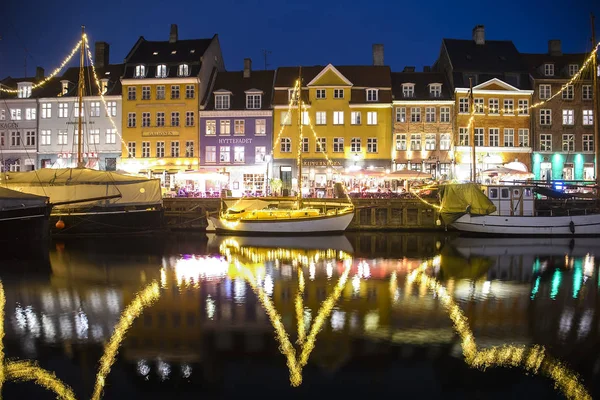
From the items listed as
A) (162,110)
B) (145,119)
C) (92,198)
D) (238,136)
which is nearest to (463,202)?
(92,198)

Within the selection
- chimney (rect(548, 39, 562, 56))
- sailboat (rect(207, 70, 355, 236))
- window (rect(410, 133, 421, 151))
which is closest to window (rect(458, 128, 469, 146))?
window (rect(410, 133, 421, 151))

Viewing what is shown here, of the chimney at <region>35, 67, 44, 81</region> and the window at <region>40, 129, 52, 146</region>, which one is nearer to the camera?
the window at <region>40, 129, 52, 146</region>

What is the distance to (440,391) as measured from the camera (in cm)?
902

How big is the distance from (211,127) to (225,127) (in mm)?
1224

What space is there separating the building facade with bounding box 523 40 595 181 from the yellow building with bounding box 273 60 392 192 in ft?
41.7

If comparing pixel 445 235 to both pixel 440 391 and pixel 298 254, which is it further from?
pixel 440 391

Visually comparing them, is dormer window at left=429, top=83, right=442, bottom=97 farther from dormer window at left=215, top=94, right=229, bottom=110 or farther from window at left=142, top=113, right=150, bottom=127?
window at left=142, top=113, right=150, bottom=127

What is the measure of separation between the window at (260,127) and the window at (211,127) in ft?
11.7

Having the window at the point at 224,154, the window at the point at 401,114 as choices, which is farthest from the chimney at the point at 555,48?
the window at the point at 224,154

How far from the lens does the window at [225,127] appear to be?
48875 mm

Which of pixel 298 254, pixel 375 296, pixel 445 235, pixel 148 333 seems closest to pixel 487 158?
pixel 445 235

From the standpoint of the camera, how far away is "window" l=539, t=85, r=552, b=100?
47906 millimetres

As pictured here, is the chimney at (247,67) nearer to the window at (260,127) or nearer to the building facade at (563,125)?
the window at (260,127)

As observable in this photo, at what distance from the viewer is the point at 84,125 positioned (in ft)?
164
